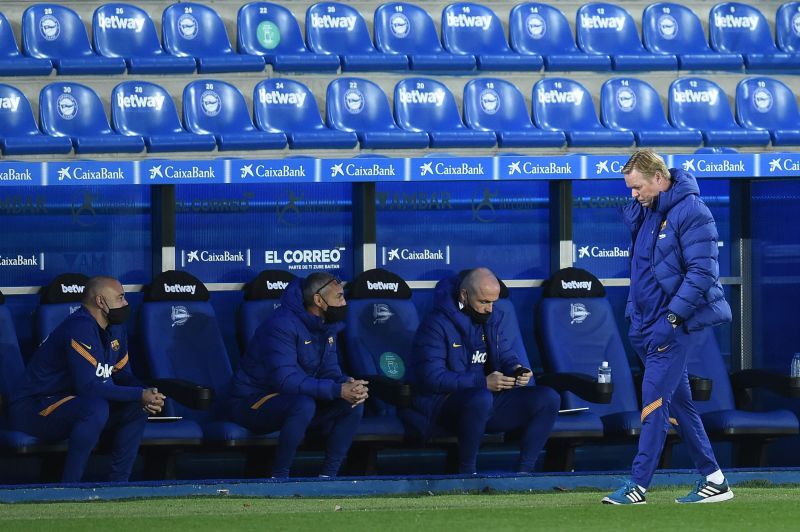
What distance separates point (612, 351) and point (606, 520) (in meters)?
3.71

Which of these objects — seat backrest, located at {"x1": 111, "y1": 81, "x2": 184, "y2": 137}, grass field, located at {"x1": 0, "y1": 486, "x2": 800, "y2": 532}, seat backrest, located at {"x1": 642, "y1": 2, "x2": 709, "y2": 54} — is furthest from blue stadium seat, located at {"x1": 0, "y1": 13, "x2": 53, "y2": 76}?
seat backrest, located at {"x1": 642, "y1": 2, "x2": 709, "y2": 54}

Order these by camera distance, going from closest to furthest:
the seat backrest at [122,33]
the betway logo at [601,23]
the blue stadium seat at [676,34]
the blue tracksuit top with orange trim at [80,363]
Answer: the blue tracksuit top with orange trim at [80,363] < the seat backrest at [122,33] < the blue stadium seat at [676,34] < the betway logo at [601,23]

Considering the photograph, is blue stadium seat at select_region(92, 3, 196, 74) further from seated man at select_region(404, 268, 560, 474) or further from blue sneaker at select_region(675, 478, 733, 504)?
blue sneaker at select_region(675, 478, 733, 504)

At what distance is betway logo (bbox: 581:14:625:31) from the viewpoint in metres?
12.0

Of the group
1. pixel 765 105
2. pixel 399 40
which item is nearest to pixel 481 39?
pixel 399 40

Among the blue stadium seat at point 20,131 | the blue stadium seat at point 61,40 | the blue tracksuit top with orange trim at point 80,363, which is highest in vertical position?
the blue stadium seat at point 61,40

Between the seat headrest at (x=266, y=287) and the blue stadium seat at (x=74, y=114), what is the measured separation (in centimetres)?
Result: 123

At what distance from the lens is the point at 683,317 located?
21.9 feet

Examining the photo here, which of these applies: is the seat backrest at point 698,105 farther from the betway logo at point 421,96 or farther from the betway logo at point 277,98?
the betway logo at point 277,98

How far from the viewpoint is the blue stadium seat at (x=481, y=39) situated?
11344 mm

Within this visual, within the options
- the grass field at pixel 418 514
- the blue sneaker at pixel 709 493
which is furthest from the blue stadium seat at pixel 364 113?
the blue sneaker at pixel 709 493

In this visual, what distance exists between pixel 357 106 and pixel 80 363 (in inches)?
129

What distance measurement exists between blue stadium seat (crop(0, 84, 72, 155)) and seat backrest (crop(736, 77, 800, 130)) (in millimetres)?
5223

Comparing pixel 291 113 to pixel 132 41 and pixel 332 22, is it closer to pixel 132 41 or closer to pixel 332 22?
pixel 332 22
